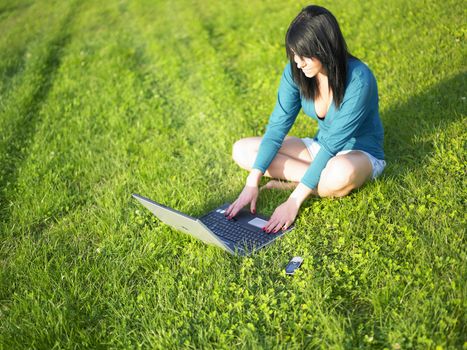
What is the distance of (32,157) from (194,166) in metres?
1.70

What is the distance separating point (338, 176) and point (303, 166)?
681 millimetres

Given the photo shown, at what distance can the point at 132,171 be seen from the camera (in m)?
4.96

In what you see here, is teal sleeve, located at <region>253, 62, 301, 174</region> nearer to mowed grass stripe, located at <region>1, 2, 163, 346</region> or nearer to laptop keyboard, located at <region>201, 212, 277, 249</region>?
laptop keyboard, located at <region>201, 212, 277, 249</region>

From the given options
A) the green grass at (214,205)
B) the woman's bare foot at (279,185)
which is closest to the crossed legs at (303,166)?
the woman's bare foot at (279,185)

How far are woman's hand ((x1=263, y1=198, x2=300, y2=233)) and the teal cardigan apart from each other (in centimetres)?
19

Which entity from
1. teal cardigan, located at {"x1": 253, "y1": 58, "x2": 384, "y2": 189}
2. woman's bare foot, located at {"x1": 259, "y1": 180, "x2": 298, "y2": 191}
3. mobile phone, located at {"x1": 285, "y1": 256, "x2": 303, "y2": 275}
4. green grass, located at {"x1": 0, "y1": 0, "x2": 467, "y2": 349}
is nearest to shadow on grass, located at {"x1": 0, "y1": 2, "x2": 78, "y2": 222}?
green grass, located at {"x1": 0, "y1": 0, "x2": 467, "y2": 349}

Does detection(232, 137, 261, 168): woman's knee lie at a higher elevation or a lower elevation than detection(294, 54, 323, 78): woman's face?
lower

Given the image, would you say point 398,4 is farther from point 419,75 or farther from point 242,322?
point 242,322

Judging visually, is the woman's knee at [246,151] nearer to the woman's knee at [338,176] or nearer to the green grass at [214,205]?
the green grass at [214,205]

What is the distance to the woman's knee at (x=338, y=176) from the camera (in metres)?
3.66

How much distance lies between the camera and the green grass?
2.89 metres

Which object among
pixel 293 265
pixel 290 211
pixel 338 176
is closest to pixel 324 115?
pixel 338 176

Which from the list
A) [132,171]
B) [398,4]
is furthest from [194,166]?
[398,4]

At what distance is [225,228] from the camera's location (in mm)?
3822
